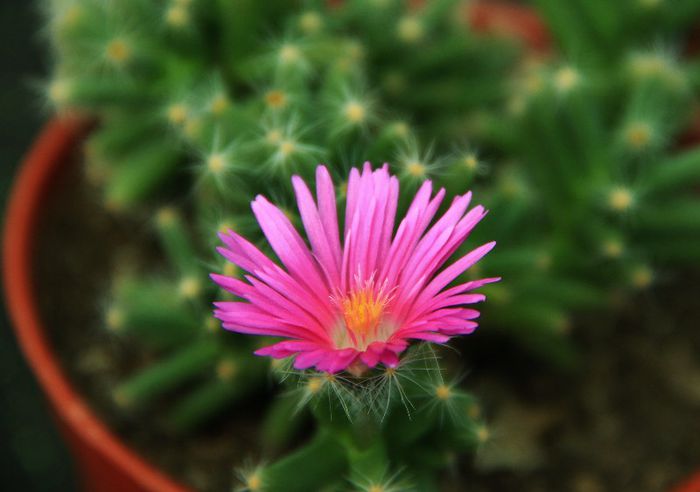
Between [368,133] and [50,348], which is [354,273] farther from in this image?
[50,348]

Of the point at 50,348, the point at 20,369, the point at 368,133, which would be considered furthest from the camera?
the point at 20,369

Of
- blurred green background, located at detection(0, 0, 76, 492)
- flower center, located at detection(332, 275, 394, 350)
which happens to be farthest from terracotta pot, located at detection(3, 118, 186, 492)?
flower center, located at detection(332, 275, 394, 350)

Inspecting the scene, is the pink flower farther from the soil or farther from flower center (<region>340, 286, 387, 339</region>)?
the soil

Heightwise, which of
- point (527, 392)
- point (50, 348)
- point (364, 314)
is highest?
point (50, 348)

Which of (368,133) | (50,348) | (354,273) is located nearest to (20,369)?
(50,348)

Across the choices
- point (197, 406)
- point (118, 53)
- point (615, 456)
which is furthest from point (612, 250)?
point (118, 53)

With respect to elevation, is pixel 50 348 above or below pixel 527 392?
above

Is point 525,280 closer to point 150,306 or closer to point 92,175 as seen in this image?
point 150,306
